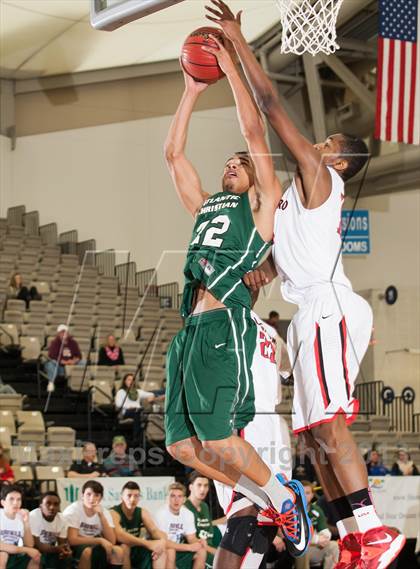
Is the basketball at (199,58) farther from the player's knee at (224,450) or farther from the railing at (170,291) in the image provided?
the railing at (170,291)

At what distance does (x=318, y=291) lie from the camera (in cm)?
481

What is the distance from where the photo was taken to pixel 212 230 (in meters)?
4.86

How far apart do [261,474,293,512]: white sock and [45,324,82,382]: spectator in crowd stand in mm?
8503

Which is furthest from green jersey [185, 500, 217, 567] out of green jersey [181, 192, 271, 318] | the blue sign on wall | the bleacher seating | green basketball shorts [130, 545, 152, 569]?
the blue sign on wall

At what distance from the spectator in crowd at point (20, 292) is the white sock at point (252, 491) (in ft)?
32.8

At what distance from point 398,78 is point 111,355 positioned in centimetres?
510

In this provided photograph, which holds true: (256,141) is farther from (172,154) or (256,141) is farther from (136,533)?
(136,533)

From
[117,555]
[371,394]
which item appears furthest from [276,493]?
[371,394]

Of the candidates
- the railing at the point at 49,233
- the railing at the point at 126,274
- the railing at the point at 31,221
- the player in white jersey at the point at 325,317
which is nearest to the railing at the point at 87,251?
the railing at the point at 49,233

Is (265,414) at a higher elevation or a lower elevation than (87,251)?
lower

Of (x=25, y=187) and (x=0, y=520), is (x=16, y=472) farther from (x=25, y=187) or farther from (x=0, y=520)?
(x=25, y=187)

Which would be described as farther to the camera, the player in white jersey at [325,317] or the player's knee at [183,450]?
the player's knee at [183,450]

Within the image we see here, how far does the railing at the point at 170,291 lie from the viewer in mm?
13125

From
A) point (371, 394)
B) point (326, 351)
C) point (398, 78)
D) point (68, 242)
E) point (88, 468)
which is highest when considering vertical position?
point (398, 78)
